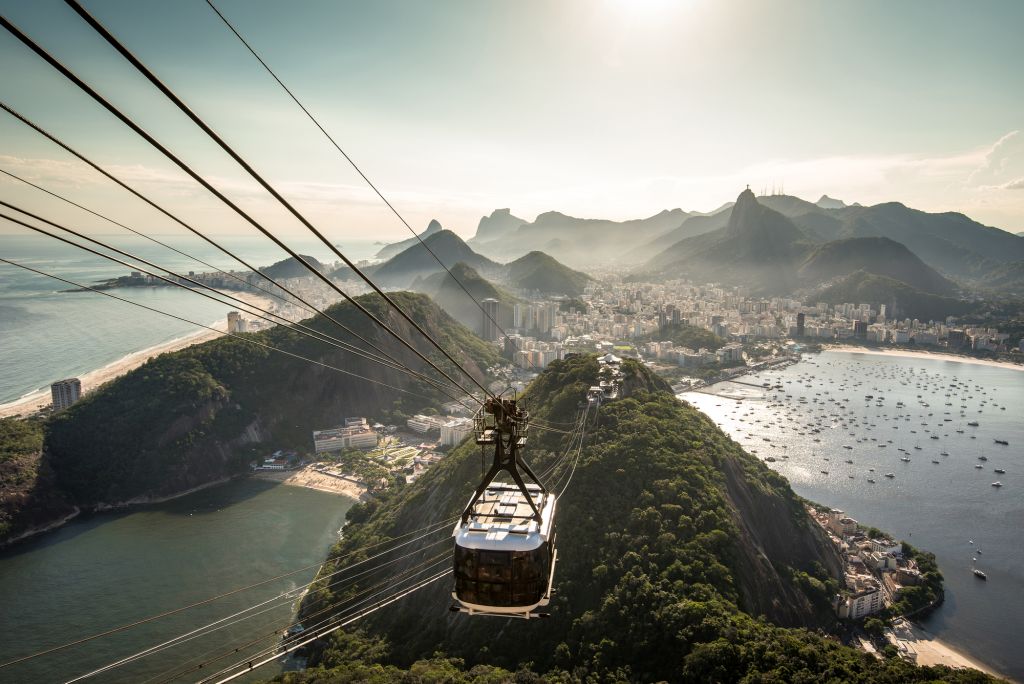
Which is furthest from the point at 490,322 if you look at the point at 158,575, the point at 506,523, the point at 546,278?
the point at 506,523

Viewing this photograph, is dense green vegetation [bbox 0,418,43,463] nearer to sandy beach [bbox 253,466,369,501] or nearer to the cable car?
sandy beach [bbox 253,466,369,501]

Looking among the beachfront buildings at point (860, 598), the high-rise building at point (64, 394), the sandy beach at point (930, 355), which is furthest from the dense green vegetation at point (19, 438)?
the sandy beach at point (930, 355)

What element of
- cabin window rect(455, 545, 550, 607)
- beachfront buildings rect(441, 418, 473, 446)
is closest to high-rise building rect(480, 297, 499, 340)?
beachfront buildings rect(441, 418, 473, 446)

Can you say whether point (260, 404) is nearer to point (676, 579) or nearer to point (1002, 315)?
point (676, 579)

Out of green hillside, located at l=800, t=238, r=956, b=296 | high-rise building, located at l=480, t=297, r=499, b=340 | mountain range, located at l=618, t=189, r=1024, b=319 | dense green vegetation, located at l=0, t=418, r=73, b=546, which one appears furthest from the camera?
green hillside, located at l=800, t=238, r=956, b=296

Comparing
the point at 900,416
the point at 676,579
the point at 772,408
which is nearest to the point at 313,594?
the point at 676,579

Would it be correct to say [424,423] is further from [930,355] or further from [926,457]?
[930,355]
